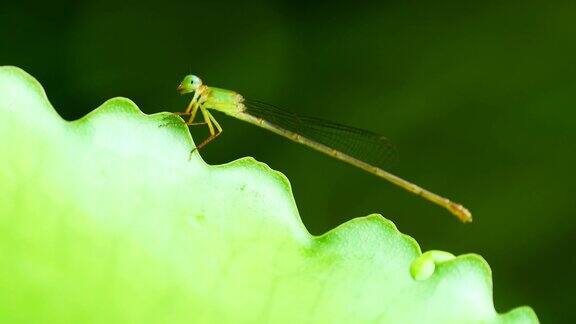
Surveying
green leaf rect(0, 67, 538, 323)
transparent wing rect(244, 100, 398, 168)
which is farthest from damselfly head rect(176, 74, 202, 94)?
green leaf rect(0, 67, 538, 323)

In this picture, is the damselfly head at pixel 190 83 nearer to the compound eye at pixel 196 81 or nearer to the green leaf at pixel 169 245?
the compound eye at pixel 196 81

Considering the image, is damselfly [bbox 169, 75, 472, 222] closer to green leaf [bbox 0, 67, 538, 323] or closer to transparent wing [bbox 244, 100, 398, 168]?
transparent wing [bbox 244, 100, 398, 168]

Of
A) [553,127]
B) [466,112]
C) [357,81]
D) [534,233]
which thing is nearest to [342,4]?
[357,81]

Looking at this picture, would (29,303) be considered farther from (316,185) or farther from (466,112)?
(466,112)

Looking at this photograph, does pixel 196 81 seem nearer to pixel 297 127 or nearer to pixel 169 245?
pixel 297 127

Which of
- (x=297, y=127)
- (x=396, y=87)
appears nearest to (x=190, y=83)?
(x=297, y=127)

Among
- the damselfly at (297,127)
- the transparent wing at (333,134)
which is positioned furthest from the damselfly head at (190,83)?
the transparent wing at (333,134)
